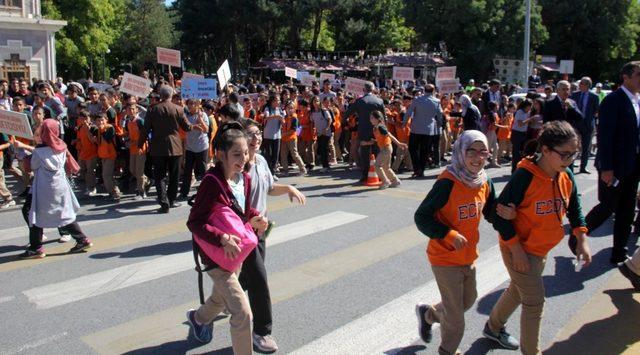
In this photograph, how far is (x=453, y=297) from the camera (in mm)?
3781

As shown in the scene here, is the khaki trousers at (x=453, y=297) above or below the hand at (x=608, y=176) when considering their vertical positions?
below

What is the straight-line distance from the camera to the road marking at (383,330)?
437cm

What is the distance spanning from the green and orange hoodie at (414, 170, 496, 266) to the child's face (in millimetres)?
136

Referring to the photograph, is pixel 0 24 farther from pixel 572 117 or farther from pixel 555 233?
pixel 555 233

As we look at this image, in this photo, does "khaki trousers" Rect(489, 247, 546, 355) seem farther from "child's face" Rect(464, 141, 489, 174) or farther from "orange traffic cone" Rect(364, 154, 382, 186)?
"orange traffic cone" Rect(364, 154, 382, 186)

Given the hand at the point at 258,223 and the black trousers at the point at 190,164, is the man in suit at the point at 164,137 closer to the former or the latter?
the black trousers at the point at 190,164

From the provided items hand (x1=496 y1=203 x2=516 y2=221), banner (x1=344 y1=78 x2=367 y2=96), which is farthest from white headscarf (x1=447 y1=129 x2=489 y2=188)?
banner (x1=344 y1=78 x2=367 y2=96)

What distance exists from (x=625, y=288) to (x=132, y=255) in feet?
17.1

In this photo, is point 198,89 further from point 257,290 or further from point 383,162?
point 257,290

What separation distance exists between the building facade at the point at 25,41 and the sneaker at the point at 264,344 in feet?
101

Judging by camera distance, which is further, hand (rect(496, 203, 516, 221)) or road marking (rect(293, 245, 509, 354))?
road marking (rect(293, 245, 509, 354))

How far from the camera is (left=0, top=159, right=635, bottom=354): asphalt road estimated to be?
4523 mm

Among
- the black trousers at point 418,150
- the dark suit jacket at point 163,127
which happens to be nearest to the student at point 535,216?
the dark suit jacket at point 163,127

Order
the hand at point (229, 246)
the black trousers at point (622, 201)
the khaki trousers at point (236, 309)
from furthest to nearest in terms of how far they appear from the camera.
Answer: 1. the black trousers at point (622, 201)
2. the khaki trousers at point (236, 309)
3. the hand at point (229, 246)
